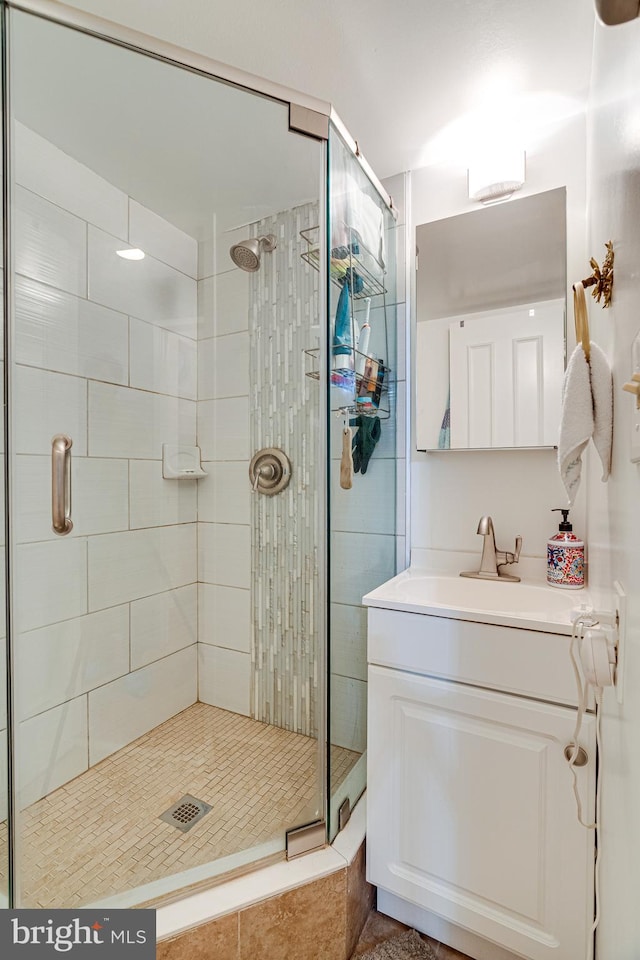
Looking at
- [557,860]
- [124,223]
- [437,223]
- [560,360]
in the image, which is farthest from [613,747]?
[124,223]

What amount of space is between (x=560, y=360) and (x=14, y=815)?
1.87 metres

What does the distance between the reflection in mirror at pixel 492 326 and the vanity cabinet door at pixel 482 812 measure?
32.1 inches

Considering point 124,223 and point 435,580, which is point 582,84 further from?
→ point 435,580

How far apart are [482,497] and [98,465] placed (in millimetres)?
1250

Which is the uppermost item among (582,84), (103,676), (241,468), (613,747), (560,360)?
(582,84)

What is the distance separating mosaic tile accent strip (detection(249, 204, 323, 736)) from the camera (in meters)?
1.33

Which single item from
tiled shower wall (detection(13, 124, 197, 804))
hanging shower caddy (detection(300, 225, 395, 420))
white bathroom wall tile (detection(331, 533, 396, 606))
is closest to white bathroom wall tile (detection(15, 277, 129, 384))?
tiled shower wall (detection(13, 124, 197, 804))

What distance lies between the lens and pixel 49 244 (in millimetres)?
1273

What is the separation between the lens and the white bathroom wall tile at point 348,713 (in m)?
1.31

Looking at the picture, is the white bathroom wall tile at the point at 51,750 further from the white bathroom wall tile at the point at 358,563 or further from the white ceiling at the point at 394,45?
the white ceiling at the point at 394,45

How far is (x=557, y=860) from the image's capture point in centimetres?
100

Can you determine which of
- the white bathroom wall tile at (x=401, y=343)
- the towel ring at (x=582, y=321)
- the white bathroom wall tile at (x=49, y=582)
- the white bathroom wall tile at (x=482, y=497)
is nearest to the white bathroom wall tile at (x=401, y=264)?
the white bathroom wall tile at (x=401, y=343)

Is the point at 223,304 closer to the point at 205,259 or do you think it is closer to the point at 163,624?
the point at 205,259

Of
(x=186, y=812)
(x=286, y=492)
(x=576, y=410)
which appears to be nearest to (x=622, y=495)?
(x=576, y=410)
